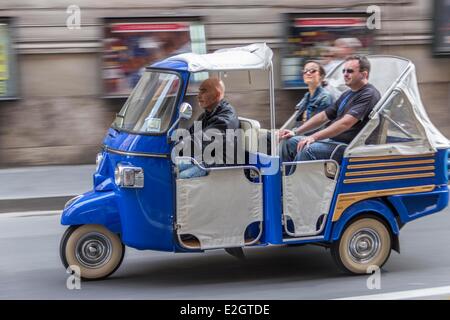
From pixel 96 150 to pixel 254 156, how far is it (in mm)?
6484

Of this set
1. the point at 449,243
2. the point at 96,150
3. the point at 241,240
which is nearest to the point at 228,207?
the point at 241,240

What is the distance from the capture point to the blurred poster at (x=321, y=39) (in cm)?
1339

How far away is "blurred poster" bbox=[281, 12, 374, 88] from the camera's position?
13391 mm

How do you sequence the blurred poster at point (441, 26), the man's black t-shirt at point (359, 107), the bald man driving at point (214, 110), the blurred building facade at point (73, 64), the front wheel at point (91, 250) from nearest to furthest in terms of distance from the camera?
the bald man driving at point (214, 110) → the front wheel at point (91, 250) → the man's black t-shirt at point (359, 107) → the blurred building facade at point (73, 64) → the blurred poster at point (441, 26)

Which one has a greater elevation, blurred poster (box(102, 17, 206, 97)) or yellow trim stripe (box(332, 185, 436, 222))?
blurred poster (box(102, 17, 206, 97))

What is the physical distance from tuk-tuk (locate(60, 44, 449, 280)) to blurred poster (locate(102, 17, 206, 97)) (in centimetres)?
575

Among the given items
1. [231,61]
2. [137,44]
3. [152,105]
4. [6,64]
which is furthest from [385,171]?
[6,64]

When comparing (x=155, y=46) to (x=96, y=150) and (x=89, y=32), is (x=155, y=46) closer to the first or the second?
(x=89, y=32)

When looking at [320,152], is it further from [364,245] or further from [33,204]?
[33,204]

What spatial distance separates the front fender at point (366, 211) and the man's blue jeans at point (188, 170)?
4.09 ft

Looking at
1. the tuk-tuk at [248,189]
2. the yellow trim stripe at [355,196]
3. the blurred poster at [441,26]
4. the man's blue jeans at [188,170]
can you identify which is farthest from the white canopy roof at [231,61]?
the blurred poster at [441,26]

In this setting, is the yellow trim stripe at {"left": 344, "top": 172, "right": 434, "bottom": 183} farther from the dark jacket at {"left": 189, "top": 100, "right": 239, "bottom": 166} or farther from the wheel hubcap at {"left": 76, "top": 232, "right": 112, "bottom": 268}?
the wheel hubcap at {"left": 76, "top": 232, "right": 112, "bottom": 268}

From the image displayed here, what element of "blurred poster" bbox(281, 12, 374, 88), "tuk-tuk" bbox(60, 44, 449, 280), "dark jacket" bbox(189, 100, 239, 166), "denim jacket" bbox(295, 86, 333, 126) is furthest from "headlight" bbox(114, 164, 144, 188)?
"blurred poster" bbox(281, 12, 374, 88)

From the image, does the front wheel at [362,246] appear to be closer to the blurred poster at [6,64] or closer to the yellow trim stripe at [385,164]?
the yellow trim stripe at [385,164]
